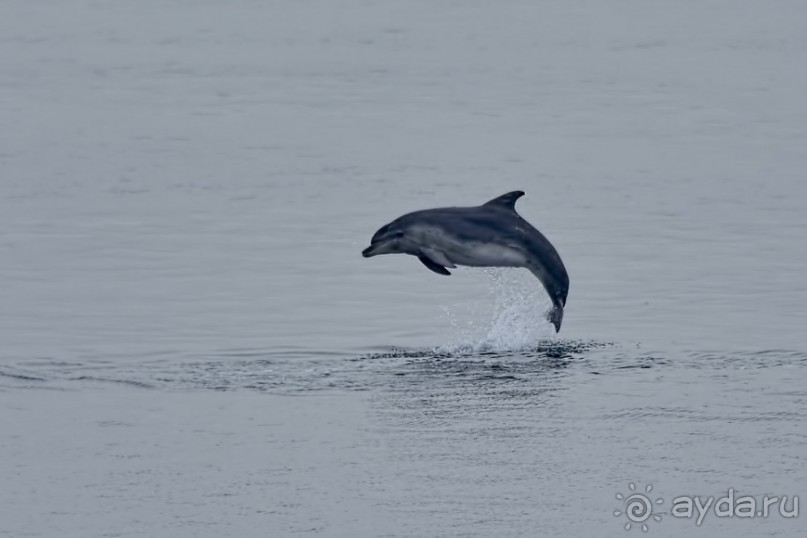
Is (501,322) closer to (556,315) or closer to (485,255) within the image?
(556,315)

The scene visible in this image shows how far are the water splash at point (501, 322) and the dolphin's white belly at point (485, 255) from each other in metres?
0.90

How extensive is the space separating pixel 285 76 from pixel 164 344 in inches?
1044

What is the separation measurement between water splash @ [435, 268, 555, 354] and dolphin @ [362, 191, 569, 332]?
26.2 inches

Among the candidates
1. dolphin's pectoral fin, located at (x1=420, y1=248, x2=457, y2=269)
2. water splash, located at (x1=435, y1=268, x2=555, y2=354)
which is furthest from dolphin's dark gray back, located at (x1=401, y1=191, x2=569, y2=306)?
water splash, located at (x1=435, y1=268, x2=555, y2=354)

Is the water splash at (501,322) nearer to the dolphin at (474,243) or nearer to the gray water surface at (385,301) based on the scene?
the gray water surface at (385,301)

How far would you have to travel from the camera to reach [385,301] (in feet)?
73.0

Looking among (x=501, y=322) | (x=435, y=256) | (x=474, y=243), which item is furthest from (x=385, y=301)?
(x=474, y=243)

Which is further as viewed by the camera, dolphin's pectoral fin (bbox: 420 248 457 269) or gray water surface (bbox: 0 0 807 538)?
dolphin's pectoral fin (bbox: 420 248 457 269)

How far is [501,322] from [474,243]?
1619 millimetres

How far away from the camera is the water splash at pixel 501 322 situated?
19469 mm

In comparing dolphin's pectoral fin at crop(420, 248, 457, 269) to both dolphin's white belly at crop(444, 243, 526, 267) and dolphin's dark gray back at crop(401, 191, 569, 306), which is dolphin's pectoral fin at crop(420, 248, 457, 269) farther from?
dolphin's dark gray back at crop(401, 191, 569, 306)

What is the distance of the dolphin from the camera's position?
62.0 feet

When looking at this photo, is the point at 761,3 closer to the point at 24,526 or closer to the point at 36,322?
the point at 36,322

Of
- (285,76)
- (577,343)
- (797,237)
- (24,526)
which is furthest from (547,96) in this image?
(24,526)
